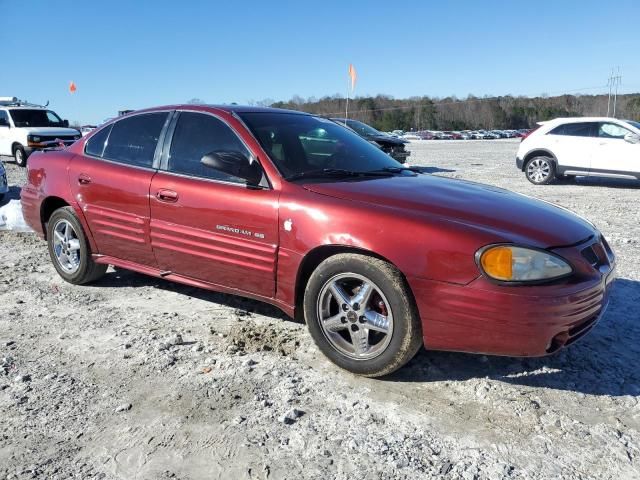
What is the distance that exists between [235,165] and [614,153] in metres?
11.1

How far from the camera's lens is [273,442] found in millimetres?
2514

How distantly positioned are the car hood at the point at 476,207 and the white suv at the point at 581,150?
966 cm

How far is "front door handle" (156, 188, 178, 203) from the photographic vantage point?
12.5ft

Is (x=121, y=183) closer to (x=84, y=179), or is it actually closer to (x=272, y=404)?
(x=84, y=179)

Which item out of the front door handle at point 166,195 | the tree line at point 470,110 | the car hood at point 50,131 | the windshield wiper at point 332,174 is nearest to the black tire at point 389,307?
the windshield wiper at point 332,174

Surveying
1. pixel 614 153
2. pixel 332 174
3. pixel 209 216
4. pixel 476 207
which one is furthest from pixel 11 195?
pixel 614 153

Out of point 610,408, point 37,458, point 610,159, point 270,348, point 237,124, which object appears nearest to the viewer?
point 37,458

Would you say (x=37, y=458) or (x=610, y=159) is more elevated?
(x=610, y=159)

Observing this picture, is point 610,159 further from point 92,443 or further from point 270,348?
point 92,443

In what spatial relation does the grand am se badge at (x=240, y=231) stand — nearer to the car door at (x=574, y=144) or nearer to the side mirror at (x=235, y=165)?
the side mirror at (x=235, y=165)

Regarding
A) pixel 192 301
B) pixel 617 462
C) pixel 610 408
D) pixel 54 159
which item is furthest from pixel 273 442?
pixel 54 159

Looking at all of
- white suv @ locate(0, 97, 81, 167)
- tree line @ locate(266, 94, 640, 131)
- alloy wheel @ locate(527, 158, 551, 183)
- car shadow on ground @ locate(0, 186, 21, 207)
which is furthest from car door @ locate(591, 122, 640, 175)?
tree line @ locate(266, 94, 640, 131)

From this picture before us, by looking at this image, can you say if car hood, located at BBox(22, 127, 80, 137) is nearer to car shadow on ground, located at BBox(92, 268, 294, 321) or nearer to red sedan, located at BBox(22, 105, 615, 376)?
car shadow on ground, located at BBox(92, 268, 294, 321)

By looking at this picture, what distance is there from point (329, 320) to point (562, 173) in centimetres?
1110
